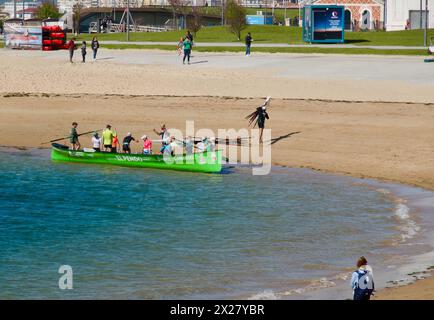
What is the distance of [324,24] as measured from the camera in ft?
277

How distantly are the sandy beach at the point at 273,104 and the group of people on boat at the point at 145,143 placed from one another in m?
2.86

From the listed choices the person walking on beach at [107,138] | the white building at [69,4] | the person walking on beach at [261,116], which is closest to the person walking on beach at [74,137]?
the person walking on beach at [107,138]

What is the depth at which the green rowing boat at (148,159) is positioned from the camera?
1609 inches

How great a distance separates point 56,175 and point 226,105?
43.6 feet

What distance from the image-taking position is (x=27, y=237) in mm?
31562

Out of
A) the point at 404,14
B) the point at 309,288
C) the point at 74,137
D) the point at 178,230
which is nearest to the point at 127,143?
the point at 74,137

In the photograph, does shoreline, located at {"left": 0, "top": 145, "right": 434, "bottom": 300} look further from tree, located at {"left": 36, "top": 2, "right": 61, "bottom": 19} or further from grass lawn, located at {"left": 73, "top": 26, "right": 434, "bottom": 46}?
tree, located at {"left": 36, "top": 2, "right": 61, "bottom": 19}

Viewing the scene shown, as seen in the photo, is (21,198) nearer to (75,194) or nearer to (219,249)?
(75,194)

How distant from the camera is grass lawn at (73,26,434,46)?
283ft

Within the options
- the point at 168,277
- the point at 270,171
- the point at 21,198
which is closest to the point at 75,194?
the point at 21,198

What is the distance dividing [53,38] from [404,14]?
39513 millimetres

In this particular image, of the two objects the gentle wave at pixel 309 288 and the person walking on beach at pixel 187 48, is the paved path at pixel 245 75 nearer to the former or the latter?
the person walking on beach at pixel 187 48

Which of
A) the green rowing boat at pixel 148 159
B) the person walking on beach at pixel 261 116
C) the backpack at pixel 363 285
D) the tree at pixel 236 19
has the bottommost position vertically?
the backpack at pixel 363 285

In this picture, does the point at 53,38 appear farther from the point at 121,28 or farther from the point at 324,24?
the point at 121,28
